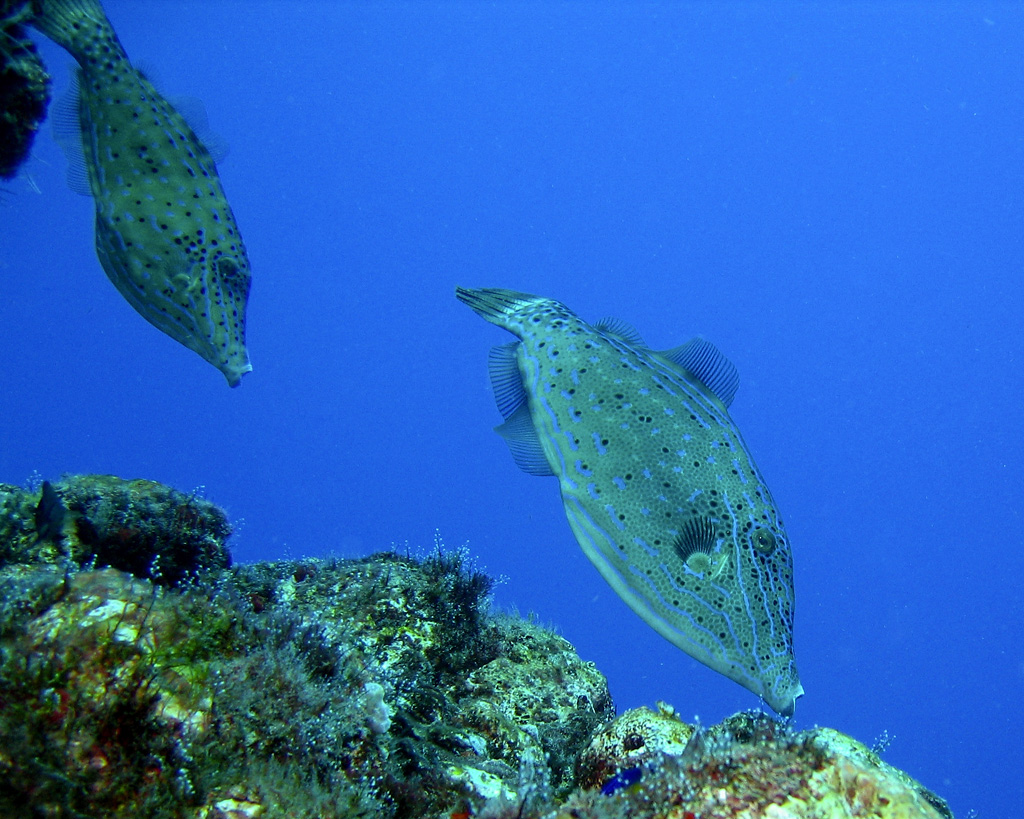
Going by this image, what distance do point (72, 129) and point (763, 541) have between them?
5090 mm

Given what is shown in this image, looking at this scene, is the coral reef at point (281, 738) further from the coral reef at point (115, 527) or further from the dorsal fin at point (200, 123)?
the dorsal fin at point (200, 123)

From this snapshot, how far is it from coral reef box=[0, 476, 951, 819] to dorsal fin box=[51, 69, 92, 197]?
2280mm

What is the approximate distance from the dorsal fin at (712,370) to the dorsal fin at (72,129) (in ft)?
13.8

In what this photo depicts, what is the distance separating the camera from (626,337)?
15.8 feet

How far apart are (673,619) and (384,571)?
9.28ft

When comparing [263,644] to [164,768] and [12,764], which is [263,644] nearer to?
[164,768]

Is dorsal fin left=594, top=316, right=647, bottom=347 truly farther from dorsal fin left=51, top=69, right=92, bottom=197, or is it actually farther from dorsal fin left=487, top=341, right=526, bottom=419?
dorsal fin left=51, top=69, right=92, bottom=197

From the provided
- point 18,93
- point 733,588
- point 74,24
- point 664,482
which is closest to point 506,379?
point 664,482

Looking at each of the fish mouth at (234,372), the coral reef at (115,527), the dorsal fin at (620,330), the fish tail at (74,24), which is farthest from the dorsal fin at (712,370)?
the fish tail at (74,24)

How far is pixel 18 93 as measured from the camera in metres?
5.25

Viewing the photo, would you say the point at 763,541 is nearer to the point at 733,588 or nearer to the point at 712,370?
the point at 733,588

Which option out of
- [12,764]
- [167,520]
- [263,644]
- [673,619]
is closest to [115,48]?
[167,520]

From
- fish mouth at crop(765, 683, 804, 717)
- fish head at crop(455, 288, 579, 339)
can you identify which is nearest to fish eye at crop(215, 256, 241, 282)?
fish head at crop(455, 288, 579, 339)

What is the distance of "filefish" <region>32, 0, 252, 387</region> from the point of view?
3.88 meters
